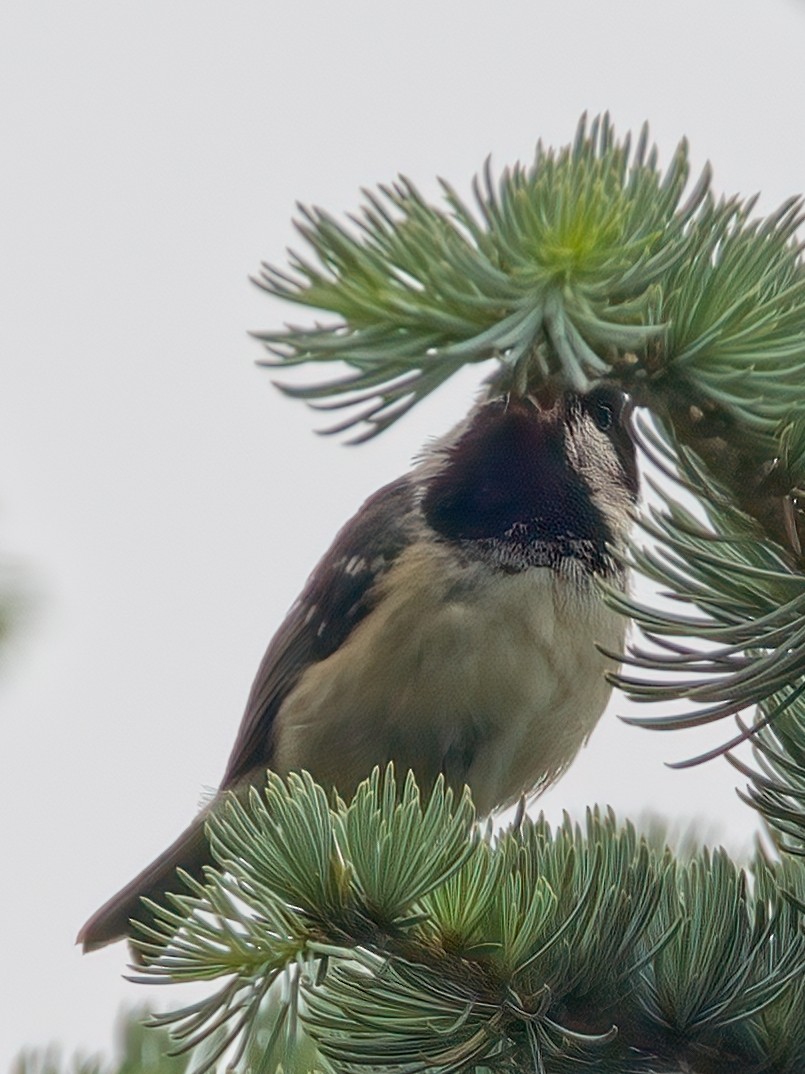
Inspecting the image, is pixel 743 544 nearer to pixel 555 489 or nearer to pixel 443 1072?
pixel 443 1072

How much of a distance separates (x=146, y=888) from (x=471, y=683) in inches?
40.7

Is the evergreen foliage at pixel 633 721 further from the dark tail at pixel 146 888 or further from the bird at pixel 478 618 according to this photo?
the dark tail at pixel 146 888

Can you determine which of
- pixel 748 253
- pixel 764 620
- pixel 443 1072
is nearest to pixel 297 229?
pixel 748 253

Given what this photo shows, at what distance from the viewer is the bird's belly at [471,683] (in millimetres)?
2768

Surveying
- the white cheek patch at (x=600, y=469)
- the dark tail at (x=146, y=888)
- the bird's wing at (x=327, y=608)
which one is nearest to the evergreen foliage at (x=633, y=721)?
the white cheek patch at (x=600, y=469)

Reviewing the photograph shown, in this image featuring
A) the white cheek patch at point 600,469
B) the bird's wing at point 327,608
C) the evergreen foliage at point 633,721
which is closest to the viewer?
the evergreen foliage at point 633,721

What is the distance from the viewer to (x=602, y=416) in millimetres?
2770

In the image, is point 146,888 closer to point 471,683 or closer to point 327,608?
point 327,608

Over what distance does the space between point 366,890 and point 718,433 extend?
20.4 inches

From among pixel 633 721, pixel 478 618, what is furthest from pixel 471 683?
pixel 633 721

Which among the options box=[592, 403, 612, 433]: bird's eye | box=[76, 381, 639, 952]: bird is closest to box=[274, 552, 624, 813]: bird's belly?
box=[76, 381, 639, 952]: bird

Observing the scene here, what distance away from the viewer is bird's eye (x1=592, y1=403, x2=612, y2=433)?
272cm

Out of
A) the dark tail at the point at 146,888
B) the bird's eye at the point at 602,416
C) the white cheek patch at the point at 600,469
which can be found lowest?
the dark tail at the point at 146,888

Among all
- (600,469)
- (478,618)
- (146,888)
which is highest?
(600,469)
